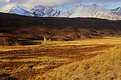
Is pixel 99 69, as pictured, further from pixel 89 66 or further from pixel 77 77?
pixel 77 77

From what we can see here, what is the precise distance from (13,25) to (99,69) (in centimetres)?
6393

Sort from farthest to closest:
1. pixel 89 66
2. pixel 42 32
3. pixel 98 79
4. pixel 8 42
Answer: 1. pixel 42 32
2. pixel 8 42
3. pixel 89 66
4. pixel 98 79

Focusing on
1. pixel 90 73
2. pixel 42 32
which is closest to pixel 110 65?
pixel 90 73

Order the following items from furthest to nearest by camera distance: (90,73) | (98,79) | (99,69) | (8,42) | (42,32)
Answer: (42,32) < (8,42) < (99,69) < (90,73) < (98,79)

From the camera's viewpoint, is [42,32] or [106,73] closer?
[106,73]

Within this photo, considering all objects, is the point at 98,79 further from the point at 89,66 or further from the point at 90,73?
the point at 89,66

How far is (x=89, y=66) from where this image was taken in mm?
11141

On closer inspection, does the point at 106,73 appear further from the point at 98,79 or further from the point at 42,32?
the point at 42,32

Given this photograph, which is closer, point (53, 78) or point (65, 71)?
point (53, 78)

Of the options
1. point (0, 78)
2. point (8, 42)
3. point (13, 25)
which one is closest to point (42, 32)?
point (13, 25)

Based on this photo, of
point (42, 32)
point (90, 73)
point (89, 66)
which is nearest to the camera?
point (90, 73)

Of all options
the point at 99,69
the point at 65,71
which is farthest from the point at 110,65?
the point at 65,71

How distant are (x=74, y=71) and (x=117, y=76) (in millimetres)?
2516

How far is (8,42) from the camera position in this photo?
35.3 metres
